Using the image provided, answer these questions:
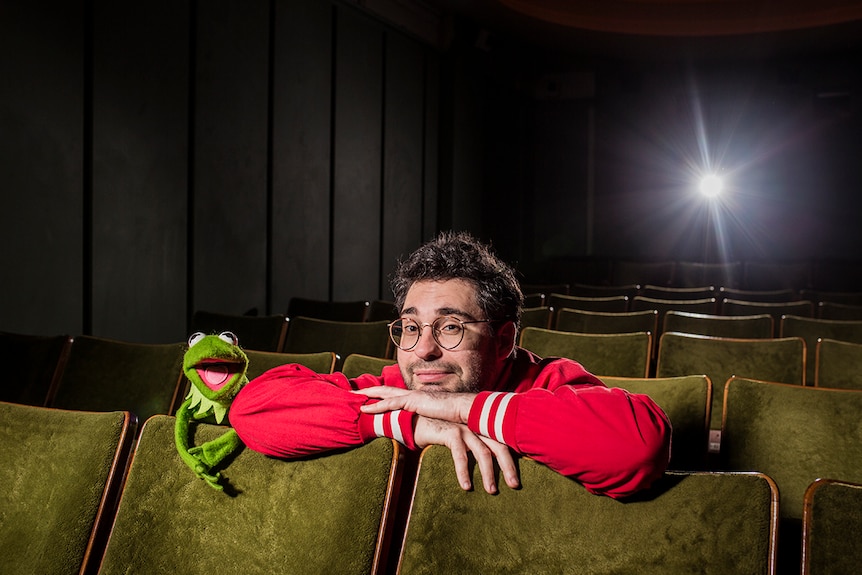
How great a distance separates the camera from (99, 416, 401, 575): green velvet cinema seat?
124 centimetres

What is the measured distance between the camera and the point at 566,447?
1130mm

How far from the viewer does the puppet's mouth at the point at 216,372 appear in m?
1.58

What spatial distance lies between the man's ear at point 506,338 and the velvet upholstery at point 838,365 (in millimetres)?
1549

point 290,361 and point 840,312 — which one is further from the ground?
point 840,312

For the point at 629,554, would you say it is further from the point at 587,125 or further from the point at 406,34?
the point at 587,125

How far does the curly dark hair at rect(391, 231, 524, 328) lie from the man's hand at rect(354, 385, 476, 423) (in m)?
0.26

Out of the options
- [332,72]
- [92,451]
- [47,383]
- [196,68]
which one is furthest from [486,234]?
[92,451]

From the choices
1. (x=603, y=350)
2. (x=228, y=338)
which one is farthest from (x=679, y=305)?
(x=228, y=338)

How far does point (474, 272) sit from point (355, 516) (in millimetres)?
546

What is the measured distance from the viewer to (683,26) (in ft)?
30.6

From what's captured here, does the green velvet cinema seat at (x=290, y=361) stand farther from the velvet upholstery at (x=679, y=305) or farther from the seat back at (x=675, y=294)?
the seat back at (x=675, y=294)

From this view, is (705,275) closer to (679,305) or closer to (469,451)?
(679,305)

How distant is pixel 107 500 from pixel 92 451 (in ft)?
0.34

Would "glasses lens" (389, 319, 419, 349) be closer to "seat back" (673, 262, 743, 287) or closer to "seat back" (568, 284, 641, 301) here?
"seat back" (568, 284, 641, 301)
